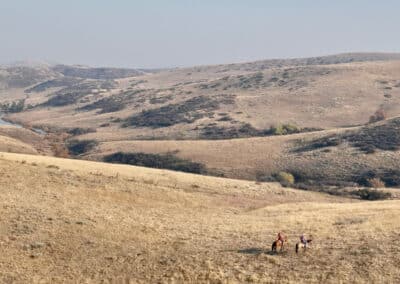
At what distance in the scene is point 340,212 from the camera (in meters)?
38.9

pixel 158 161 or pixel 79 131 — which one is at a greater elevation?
pixel 79 131

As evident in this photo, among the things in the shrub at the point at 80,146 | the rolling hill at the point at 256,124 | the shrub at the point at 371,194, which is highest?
the rolling hill at the point at 256,124

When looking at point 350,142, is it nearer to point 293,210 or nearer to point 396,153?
point 396,153

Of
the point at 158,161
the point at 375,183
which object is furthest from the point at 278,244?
the point at 158,161

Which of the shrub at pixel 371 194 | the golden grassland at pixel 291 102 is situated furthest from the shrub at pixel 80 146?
the shrub at pixel 371 194

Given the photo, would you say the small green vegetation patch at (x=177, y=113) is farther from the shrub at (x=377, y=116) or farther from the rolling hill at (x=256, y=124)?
the shrub at (x=377, y=116)

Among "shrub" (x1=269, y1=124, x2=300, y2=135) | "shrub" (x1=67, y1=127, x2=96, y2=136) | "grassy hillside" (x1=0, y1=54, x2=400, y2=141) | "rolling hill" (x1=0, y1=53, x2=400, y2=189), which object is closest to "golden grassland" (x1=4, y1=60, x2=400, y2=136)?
"grassy hillside" (x1=0, y1=54, x2=400, y2=141)

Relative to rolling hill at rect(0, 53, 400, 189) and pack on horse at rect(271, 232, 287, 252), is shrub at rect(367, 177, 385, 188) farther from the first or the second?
pack on horse at rect(271, 232, 287, 252)

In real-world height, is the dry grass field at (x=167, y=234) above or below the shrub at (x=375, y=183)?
above

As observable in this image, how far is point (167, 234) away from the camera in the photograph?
32.2 metres

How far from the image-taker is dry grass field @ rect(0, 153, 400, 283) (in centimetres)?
2594

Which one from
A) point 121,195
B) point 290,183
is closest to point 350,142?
point 290,183

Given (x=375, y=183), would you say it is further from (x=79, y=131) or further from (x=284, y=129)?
(x=79, y=131)

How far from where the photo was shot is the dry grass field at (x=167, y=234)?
1021 inches
